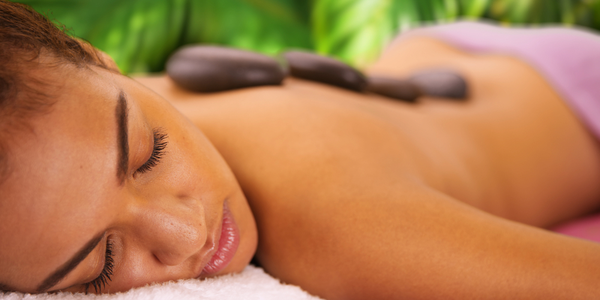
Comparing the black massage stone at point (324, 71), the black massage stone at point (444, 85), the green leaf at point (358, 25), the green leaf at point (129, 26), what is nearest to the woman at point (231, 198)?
the black massage stone at point (324, 71)

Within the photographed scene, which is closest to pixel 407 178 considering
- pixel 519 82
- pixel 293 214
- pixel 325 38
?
pixel 293 214

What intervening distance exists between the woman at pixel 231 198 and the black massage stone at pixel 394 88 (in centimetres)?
21

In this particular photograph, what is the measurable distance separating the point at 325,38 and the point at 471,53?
0.47 meters

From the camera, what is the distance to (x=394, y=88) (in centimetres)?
96

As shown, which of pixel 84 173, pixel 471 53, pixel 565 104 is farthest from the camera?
pixel 471 53

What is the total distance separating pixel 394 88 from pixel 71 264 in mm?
728

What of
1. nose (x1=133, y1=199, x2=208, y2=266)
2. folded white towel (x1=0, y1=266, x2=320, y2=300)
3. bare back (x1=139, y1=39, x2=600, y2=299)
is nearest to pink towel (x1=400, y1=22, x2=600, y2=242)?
bare back (x1=139, y1=39, x2=600, y2=299)

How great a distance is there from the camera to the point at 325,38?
1.50m

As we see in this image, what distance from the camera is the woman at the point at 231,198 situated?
1.31 feet

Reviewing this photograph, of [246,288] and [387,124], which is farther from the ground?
[387,124]

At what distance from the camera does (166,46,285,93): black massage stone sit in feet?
2.47

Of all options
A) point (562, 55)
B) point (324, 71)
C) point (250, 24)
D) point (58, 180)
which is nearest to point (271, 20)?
point (250, 24)

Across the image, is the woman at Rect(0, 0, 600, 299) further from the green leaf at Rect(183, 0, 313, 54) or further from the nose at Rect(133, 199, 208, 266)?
the green leaf at Rect(183, 0, 313, 54)

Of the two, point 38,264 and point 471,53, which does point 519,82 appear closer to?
point 471,53
